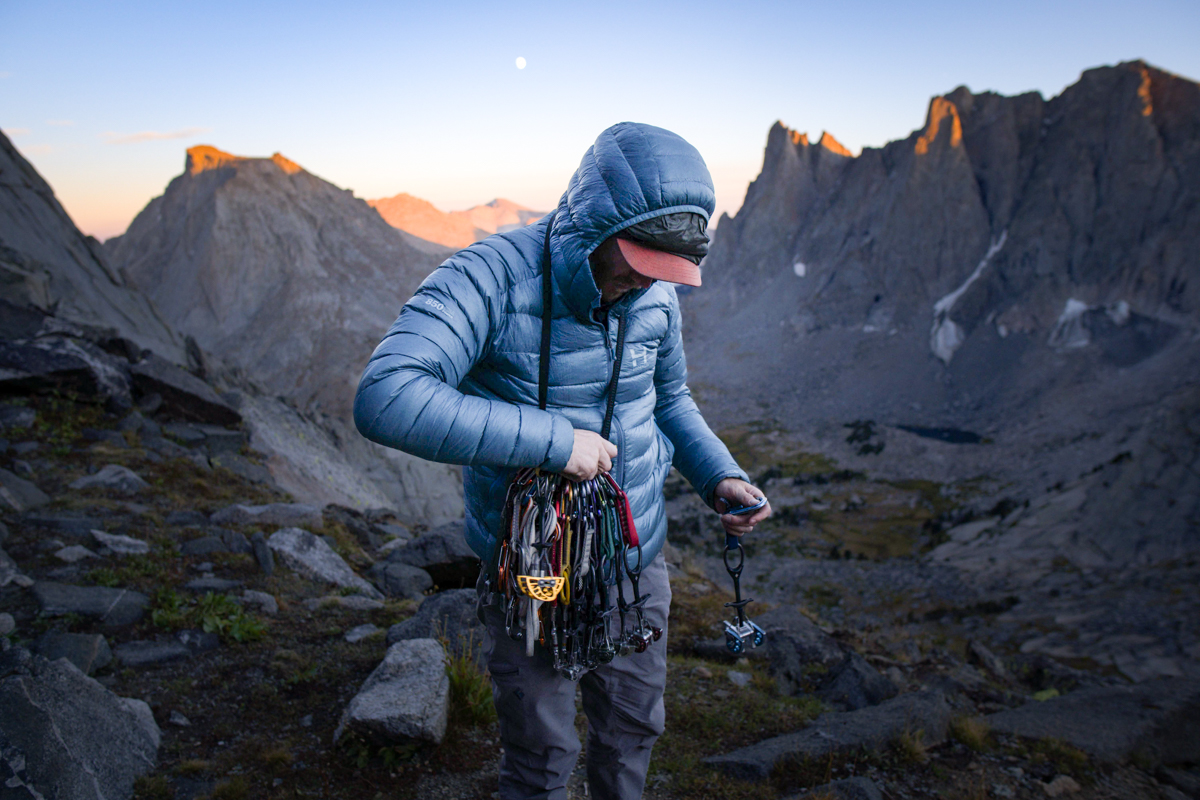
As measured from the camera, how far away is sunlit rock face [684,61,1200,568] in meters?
43.1

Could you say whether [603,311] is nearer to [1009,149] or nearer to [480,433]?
[480,433]

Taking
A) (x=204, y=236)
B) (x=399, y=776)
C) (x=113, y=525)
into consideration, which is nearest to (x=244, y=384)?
(x=113, y=525)

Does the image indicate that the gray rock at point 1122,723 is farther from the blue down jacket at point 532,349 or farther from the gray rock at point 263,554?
the gray rock at point 263,554

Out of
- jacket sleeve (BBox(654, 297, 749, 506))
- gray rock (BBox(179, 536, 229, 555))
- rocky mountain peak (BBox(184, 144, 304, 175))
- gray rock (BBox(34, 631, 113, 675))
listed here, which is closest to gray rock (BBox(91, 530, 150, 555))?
gray rock (BBox(179, 536, 229, 555))

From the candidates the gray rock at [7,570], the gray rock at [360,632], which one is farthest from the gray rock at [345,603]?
the gray rock at [7,570]

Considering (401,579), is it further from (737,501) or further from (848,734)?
(737,501)

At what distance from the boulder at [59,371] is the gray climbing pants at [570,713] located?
36.9ft

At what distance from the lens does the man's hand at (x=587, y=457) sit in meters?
2.05

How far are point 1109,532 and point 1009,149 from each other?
164 feet

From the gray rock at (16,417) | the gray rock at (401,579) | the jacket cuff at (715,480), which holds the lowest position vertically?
the gray rock at (401,579)

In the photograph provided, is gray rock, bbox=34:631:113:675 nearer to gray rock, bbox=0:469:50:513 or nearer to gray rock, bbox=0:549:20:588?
gray rock, bbox=0:549:20:588

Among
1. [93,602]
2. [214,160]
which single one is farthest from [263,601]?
[214,160]

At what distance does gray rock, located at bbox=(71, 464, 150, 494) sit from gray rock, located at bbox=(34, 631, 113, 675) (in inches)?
165

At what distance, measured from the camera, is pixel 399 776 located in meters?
3.82
